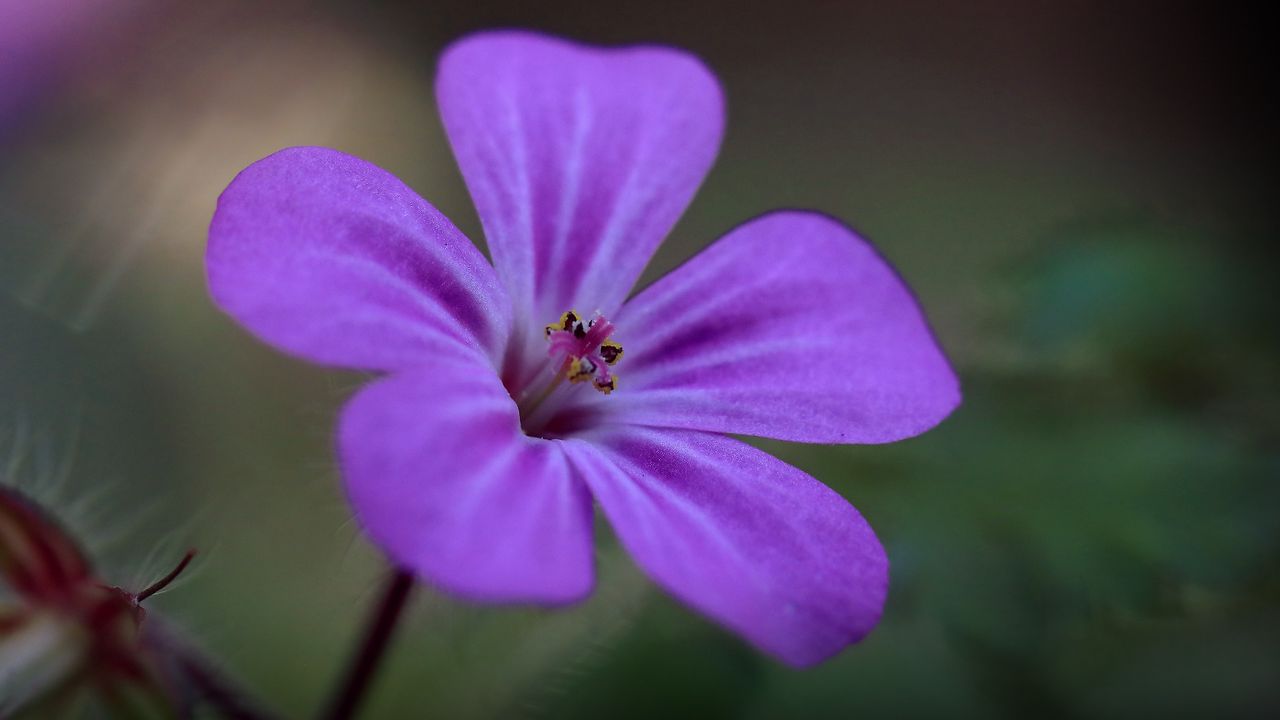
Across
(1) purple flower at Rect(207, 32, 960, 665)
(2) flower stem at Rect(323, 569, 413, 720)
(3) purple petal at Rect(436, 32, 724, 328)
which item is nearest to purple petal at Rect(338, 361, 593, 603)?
(1) purple flower at Rect(207, 32, 960, 665)

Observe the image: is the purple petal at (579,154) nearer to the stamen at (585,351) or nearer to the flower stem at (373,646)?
the stamen at (585,351)

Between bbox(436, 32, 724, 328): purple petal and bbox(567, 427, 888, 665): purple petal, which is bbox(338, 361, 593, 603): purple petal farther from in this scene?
bbox(436, 32, 724, 328): purple petal

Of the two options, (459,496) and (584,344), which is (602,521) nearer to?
(584,344)

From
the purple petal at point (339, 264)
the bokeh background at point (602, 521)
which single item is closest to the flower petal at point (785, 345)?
the purple petal at point (339, 264)

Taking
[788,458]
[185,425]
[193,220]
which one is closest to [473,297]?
[788,458]

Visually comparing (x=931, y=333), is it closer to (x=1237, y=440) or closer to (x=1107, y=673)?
(x=1237, y=440)

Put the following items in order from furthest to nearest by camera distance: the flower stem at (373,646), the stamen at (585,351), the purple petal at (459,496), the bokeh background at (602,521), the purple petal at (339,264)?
the bokeh background at (602,521), the stamen at (585,351), the flower stem at (373,646), the purple petal at (339,264), the purple petal at (459,496)

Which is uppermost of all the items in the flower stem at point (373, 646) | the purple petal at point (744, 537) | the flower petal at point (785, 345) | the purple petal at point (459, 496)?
the flower petal at point (785, 345)
